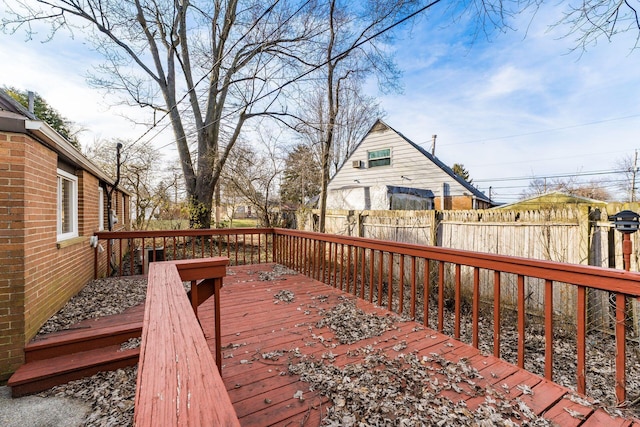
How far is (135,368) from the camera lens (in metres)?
2.43

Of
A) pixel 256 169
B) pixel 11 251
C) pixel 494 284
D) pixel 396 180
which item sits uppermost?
pixel 256 169

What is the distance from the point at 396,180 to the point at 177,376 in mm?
11296

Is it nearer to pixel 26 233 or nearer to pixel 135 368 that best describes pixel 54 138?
pixel 26 233

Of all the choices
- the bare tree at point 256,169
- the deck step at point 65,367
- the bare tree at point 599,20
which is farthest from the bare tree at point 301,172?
the bare tree at point 599,20

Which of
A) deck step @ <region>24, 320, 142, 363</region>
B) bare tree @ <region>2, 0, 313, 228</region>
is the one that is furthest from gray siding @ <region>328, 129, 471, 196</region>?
deck step @ <region>24, 320, 142, 363</region>

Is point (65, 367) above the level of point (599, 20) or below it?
below

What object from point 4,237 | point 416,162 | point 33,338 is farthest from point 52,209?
point 416,162

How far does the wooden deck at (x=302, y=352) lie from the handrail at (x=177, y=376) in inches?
35.7

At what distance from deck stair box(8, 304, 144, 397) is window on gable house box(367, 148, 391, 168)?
10.5m

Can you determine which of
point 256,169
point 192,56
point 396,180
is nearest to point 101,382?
point 256,169

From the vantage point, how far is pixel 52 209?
3174 millimetres

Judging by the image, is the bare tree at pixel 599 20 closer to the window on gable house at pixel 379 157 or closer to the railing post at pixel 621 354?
the railing post at pixel 621 354

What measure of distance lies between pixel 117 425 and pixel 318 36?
6562mm

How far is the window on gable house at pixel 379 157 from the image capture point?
11.5m
